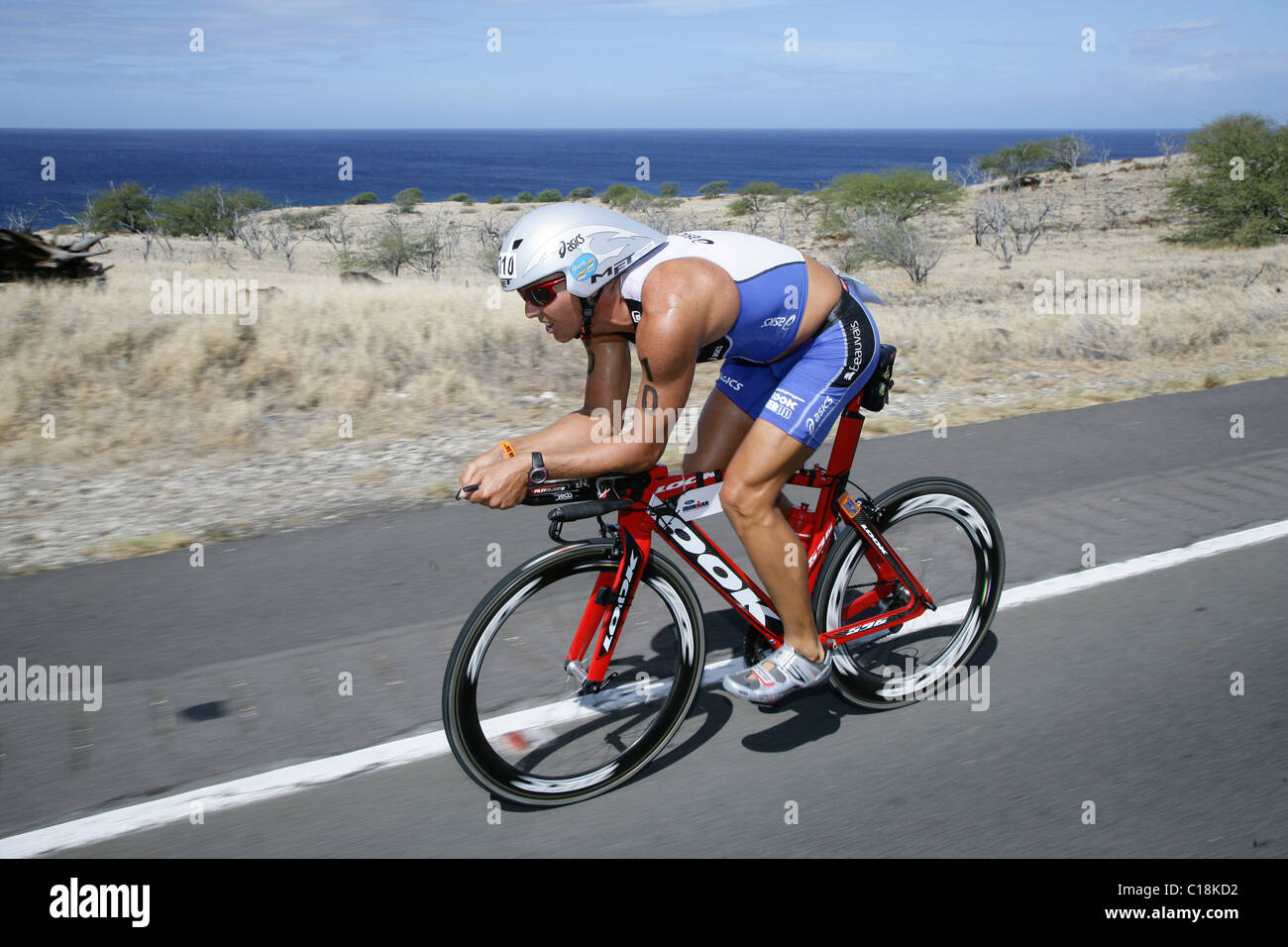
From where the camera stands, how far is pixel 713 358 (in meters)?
3.29

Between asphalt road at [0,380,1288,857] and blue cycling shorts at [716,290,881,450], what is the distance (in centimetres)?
115

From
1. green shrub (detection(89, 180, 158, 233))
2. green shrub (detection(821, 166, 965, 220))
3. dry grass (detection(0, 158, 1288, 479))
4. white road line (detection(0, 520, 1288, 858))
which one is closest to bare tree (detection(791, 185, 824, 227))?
green shrub (detection(821, 166, 965, 220))

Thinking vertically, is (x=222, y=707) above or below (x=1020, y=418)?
below

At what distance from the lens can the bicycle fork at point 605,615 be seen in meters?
3.12

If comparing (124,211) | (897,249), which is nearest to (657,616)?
(897,249)

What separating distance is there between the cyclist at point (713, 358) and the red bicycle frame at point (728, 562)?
0.11 m

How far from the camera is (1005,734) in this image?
3541mm

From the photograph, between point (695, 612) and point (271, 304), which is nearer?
point (695, 612)

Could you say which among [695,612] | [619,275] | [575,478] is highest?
[619,275]

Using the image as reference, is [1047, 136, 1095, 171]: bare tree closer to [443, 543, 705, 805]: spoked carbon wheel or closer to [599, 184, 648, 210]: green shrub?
[599, 184, 648, 210]: green shrub
